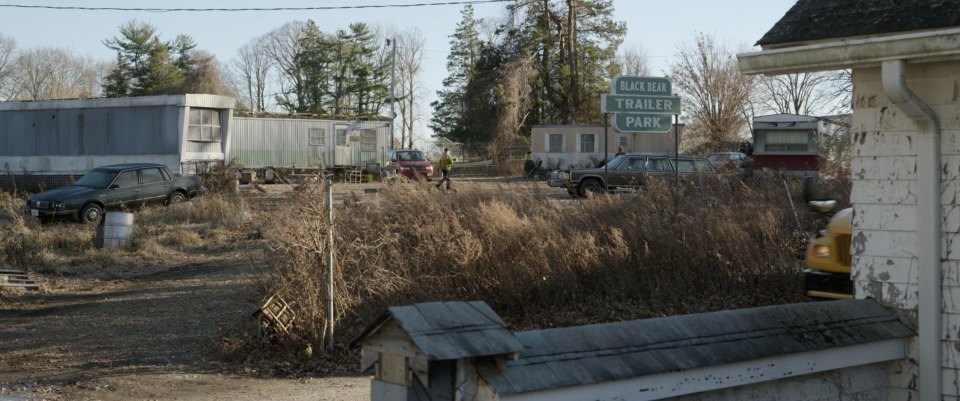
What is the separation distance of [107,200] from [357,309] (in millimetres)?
14537

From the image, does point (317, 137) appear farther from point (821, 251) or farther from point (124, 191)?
point (821, 251)

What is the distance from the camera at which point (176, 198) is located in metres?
24.9

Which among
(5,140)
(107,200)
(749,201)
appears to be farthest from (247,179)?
(749,201)

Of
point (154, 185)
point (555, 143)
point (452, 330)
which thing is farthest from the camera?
point (555, 143)

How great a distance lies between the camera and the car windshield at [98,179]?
23.4m

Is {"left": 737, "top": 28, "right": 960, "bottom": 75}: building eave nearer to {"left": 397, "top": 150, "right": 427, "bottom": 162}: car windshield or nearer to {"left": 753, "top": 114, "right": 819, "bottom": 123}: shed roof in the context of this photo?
{"left": 753, "top": 114, "right": 819, "bottom": 123}: shed roof

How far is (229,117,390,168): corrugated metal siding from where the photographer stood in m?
35.0

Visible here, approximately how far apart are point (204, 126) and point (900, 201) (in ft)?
88.8

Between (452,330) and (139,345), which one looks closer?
(452,330)

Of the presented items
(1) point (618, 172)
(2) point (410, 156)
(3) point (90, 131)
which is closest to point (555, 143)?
(2) point (410, 156)

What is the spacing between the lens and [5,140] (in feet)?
103

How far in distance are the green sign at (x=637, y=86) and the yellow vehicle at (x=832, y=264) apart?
6.22 meters

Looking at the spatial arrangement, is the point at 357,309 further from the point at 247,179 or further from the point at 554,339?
the point at 247,179

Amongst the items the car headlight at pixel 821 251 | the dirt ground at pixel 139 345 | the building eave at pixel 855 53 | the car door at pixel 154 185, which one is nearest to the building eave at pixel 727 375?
the building eave at pixel 855 53
